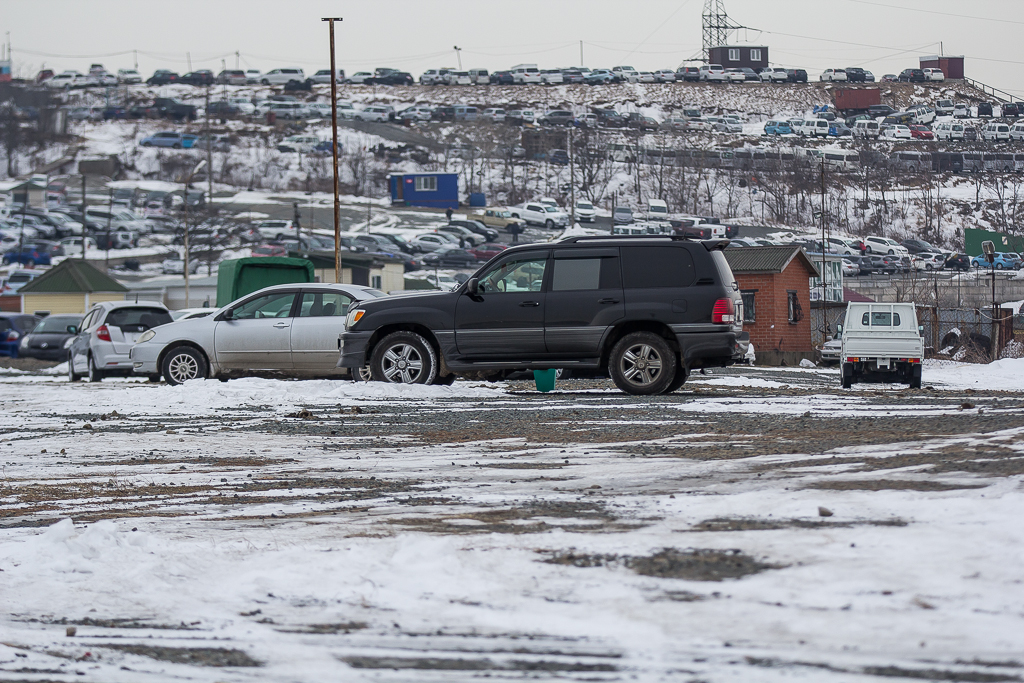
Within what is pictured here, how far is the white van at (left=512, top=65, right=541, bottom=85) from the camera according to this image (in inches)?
5674

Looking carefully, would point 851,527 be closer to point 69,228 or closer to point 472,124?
point 69,228

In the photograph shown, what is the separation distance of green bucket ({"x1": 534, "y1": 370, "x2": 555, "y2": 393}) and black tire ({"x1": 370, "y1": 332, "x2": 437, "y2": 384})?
1.54 meters


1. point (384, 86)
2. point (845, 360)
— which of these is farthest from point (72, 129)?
point (845, 360)

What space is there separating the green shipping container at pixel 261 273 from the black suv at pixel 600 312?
11697mm

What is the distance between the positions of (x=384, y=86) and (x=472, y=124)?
3087 cm

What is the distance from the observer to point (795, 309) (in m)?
44.9

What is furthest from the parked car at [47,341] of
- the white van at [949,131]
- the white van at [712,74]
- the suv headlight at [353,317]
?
the white van at [712,74]

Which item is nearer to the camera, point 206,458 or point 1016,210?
point 206,458

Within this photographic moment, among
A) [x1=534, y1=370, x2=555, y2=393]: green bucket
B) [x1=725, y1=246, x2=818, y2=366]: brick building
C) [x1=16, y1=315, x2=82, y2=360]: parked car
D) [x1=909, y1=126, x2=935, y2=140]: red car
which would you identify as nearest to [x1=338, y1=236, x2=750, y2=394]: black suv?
[x1=534, y1=370, x2=555, y2=393]: green bucket

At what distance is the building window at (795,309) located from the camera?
146 ft

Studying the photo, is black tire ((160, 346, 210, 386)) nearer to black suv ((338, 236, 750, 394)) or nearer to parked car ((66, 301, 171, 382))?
parked car ((66, 301, 171, 382))

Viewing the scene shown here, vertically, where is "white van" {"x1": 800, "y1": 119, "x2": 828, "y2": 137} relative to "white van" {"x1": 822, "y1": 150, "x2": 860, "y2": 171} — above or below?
above

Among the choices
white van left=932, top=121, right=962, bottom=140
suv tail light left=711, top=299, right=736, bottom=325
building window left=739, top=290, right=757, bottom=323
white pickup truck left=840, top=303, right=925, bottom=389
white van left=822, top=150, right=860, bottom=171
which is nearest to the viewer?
suv tail light left=711, top=299, right=736, bottom=325

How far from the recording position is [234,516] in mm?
5914
